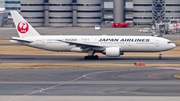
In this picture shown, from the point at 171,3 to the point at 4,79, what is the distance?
512ft

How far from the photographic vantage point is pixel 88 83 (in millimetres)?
42000

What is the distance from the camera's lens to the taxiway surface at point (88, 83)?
3562 cm

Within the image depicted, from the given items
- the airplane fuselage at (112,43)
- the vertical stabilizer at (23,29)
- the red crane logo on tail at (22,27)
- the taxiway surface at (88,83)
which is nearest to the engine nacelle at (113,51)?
the airplane fuselage at (112,43)

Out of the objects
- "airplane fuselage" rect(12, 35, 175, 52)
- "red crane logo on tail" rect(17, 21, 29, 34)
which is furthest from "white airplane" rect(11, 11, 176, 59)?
"red crane logo on tail" rect(17, 21, 29, 34)

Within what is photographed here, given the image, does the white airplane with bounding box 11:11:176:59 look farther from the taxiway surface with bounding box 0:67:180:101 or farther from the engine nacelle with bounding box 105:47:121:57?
the taxiway surface with bounding box 0:67:180:101

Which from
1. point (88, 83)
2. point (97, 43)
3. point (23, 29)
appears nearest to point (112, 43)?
point (97, 43)

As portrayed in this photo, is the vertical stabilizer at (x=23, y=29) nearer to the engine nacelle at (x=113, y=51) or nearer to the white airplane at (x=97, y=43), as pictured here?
the white airplane at (x=97, y=43)

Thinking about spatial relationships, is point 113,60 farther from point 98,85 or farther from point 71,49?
point 98,85

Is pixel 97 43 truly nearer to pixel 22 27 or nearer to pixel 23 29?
pixel 23 29

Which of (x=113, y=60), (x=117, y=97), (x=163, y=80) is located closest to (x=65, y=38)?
(x=113, y=60)

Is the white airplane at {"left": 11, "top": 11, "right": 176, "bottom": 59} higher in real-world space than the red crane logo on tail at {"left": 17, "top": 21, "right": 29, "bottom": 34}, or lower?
lower

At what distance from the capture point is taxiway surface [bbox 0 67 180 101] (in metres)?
35.6

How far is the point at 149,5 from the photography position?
197250 millimetres

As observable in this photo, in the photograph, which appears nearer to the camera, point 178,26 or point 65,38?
point 65,38
